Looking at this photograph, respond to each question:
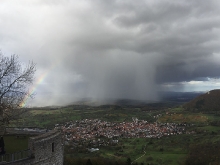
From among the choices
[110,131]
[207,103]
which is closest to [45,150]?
[110,131]

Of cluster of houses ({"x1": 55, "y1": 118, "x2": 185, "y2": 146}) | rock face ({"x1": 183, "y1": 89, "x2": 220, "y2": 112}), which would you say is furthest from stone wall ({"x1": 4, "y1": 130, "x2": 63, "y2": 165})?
rock face ({"x1": 183, "y1": 89, "x2": 220, "y2": 112})

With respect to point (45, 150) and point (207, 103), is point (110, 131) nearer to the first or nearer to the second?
point (45, 150)

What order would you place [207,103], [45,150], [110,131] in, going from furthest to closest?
[207,103]
[110,131]
[45,150]

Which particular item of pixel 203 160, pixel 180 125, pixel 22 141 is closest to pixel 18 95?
pixel 22 141

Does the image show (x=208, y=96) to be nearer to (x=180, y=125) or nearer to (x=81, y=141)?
(x=180, y=125)

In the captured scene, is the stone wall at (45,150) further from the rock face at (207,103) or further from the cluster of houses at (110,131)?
the rock face at (207,103)

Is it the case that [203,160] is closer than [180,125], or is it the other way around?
[203,160]

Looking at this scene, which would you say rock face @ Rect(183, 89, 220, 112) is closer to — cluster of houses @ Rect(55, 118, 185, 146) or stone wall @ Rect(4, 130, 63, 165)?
cluster of houses @ Rect(55, 118, 185, 146)
